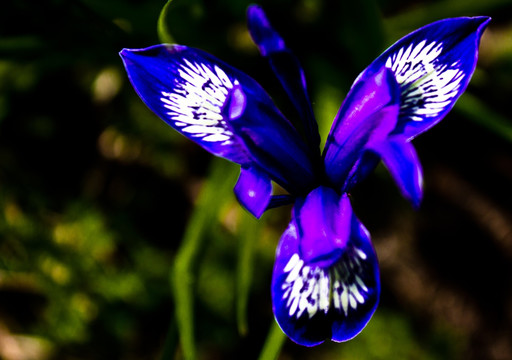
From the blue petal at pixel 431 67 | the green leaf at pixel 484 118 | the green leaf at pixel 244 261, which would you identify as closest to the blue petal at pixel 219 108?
the blue petal at pixel 431 67

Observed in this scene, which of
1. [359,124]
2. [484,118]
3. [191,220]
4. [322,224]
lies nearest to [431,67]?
[359,124]

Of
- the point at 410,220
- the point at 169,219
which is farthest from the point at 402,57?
the point at 169,219

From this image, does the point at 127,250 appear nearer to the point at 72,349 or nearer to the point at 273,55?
the point at 72,349

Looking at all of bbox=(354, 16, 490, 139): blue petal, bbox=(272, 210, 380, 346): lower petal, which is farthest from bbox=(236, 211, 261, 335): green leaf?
bbox=(354, 16, 490, 139): blue petal

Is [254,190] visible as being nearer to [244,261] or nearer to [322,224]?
[322,224]

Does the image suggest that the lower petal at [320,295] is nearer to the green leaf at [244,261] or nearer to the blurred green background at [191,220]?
the green leaf at [244,261]

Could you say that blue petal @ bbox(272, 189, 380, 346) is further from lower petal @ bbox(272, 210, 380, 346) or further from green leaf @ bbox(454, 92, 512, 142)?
green leaf @ bbox(454, 92, 512, 142)

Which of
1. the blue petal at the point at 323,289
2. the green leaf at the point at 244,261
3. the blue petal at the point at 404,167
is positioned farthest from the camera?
the green leaf at the point at 244,261
